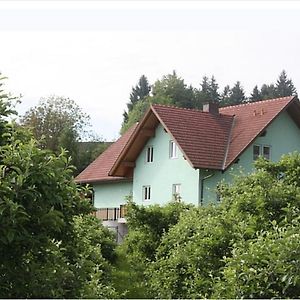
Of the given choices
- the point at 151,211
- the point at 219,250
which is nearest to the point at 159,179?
the point at 151,211

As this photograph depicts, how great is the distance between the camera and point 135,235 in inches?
660

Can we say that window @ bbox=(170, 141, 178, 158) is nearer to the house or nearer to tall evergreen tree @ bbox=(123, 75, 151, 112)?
the house

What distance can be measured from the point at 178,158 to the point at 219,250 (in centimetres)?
1934

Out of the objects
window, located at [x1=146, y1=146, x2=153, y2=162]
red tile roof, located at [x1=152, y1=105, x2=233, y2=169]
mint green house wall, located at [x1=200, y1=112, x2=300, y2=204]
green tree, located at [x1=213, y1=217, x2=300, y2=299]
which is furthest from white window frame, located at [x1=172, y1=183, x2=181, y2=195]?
green tree, located at [x1=213, y1=217, x2=300, y2=299]

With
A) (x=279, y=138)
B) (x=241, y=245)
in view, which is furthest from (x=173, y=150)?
(x=241, y=245)

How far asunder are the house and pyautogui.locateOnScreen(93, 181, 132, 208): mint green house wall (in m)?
0.71

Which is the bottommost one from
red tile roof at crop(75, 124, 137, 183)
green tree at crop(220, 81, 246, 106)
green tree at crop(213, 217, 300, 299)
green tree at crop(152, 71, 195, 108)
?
green tree at crop(213, 217, 300, 299)

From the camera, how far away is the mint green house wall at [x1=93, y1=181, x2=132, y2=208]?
34.6 metres

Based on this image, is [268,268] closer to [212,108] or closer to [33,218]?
[33,218]

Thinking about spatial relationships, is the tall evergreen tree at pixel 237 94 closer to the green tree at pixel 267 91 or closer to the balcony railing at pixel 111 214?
the green tree at pixel 267 91

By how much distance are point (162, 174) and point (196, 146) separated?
2.67 metres

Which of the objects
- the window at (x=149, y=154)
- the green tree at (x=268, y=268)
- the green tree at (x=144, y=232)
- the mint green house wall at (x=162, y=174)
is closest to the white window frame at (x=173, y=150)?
the mint green house wall at (x=162, y=174)

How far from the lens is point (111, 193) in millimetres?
35750

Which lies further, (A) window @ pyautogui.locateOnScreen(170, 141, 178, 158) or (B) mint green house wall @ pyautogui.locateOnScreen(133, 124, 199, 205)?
(A) window @ pyautogui.locateOnScreen(170, 141, 178, 158)
